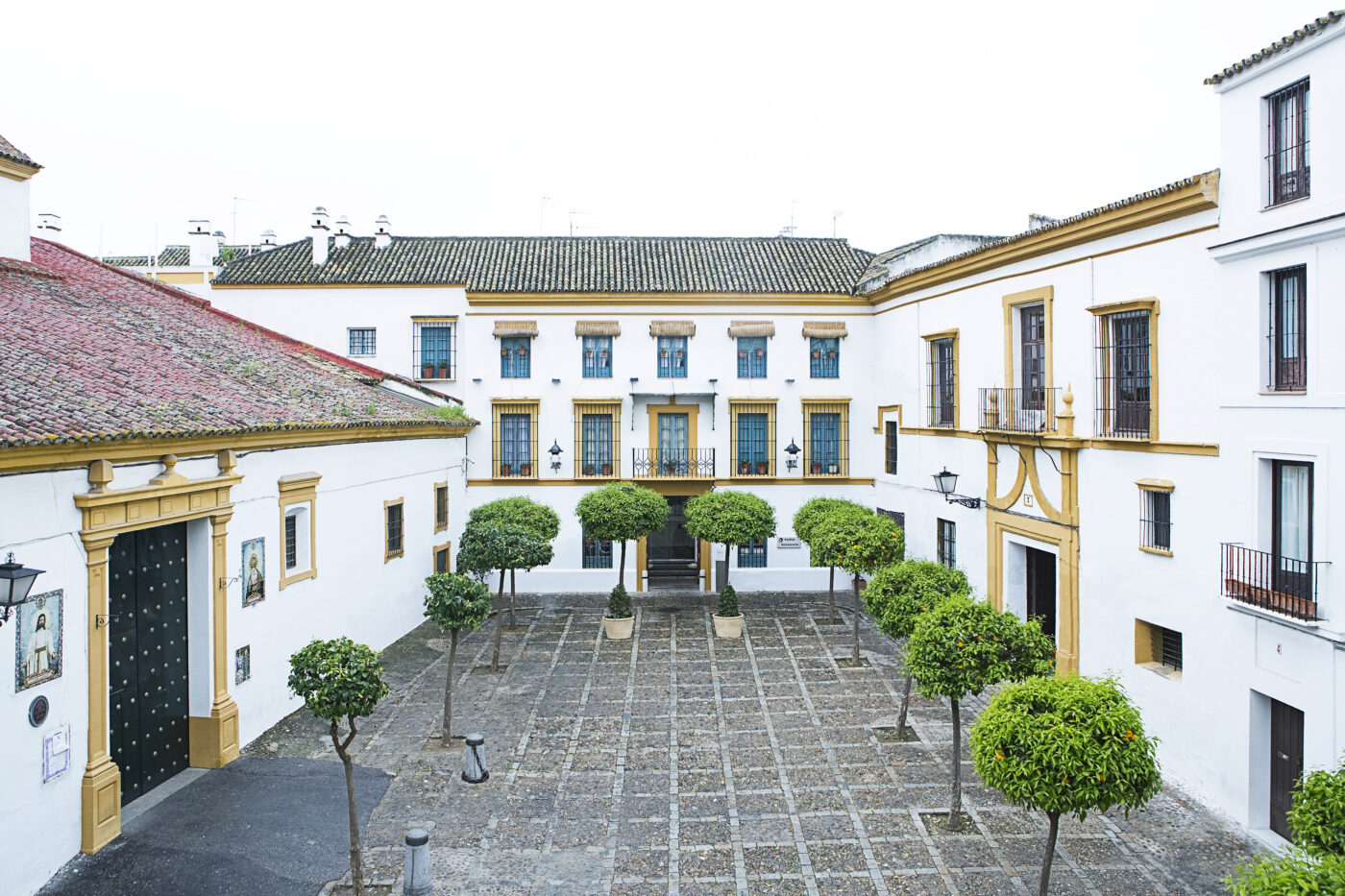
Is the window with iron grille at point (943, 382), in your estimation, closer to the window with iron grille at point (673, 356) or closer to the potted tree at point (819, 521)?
the potted tree at point (819, 521)

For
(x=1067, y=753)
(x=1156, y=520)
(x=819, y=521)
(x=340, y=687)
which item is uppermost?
(x=1156, y=520)

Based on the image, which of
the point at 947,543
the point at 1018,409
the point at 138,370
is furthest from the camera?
the point at 947,543

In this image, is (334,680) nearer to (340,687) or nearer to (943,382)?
(340,687)

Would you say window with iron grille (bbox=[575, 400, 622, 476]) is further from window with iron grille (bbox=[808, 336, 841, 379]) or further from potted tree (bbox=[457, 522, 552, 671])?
potted tree (bbox=[457, 522, 552, 671])

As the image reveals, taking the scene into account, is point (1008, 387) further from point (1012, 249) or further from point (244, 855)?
point (244, 855)

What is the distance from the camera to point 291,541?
13.7m

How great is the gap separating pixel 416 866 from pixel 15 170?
42.2 feet

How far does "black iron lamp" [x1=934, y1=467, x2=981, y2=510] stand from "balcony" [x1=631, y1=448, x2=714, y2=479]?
7.07 m

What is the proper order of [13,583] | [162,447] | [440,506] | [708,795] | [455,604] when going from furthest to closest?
[440,506] < [455,604] < [708,795] < [162,447] < [13,583]

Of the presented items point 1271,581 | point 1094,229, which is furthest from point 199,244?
point 1271,581

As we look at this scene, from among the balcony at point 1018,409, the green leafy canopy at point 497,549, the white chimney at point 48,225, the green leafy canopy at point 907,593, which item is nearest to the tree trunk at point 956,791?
the green leafy canopy at point 907,593

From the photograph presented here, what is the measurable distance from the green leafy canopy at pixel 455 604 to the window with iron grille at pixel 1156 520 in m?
9.75

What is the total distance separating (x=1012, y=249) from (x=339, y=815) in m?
14.0

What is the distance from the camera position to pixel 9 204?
13383 mm
